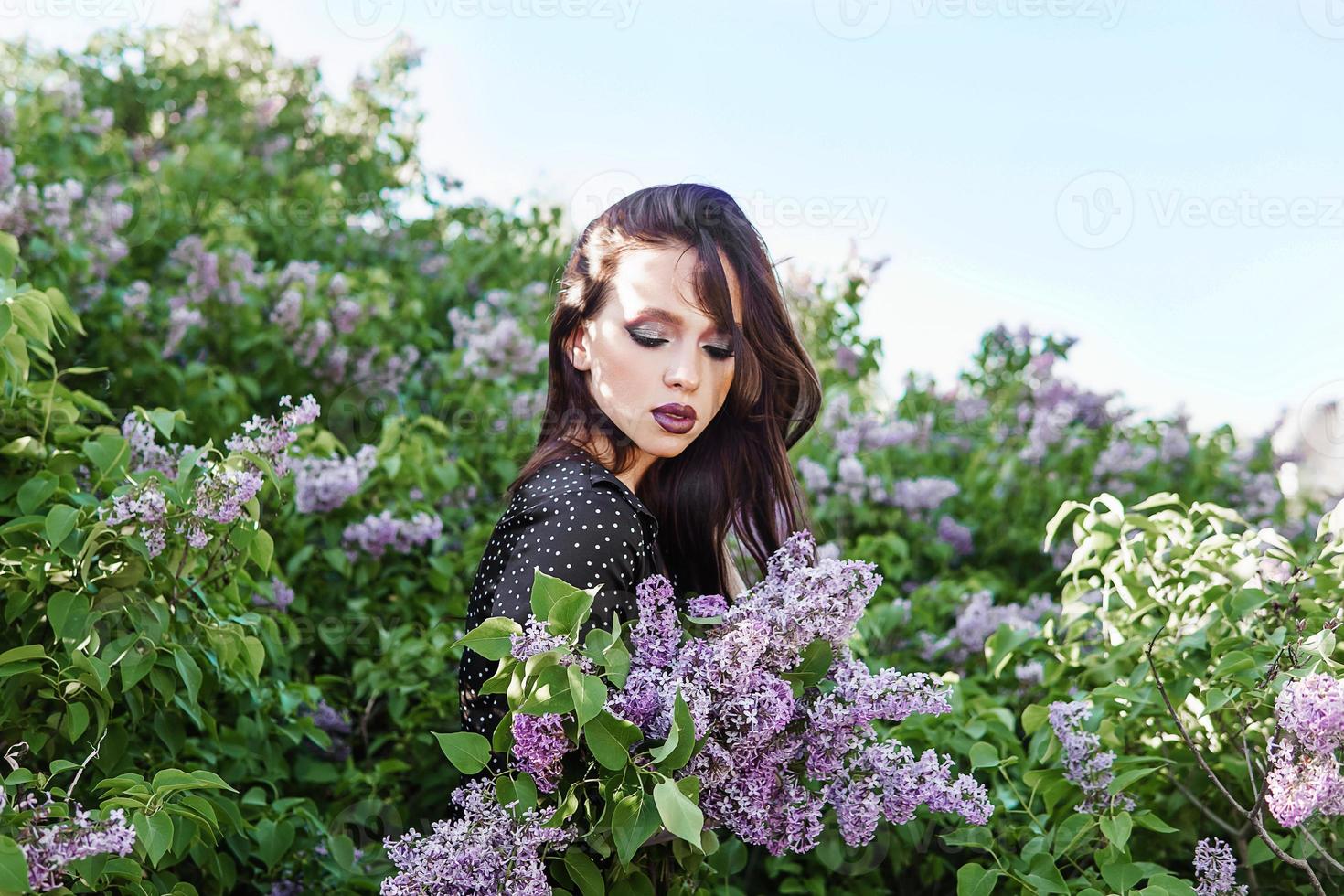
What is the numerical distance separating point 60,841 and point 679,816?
68 cm

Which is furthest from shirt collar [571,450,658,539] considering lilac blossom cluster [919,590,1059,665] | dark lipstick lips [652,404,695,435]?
lilac blossom cluster [919,590,1059,665]

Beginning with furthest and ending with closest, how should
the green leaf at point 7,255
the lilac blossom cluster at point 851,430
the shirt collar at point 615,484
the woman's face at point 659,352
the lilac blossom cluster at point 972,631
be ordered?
the lilac blossom cluster at point 851,430
the lilac blossom cluster at point 972,631
the green leaf at point 7,255
the woman's face at point 659,352
the shirt collar at point 615,484

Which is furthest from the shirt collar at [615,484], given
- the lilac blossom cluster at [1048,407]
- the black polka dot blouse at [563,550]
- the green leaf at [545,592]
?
the lilac blossom cluster at [1048,407]

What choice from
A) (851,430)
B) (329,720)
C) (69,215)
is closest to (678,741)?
(329,720)

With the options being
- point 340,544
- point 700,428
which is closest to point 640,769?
point 700,428

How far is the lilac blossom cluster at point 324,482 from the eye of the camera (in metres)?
Result: 2.91

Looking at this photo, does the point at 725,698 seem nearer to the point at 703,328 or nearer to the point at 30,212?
the point at 703,328

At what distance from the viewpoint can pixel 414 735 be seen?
282 centimetres

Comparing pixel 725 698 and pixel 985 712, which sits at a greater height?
pixel 725 698

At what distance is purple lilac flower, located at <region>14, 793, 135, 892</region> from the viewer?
1.39 meters

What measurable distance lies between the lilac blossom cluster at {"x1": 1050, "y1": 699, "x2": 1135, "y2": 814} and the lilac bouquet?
328 mm

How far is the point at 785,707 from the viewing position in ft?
5.11

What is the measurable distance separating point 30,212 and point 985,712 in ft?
9.48

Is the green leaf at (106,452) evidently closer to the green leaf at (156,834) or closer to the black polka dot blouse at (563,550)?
the black polka dot blouse at (563,550)
